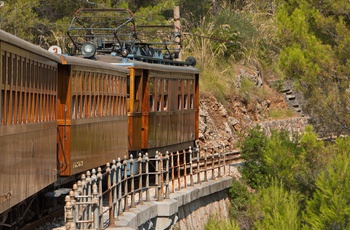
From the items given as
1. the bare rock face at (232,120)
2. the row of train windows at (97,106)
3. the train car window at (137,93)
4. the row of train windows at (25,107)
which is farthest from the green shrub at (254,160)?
the row of train windows at (25,107)

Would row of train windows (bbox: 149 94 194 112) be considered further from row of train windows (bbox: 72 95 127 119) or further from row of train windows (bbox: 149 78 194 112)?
row of train windows (bbox: 72 95 127 119)

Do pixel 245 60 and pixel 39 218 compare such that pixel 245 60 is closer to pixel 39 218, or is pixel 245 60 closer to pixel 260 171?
pixel 260 171

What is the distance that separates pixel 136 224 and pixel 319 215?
206 inches

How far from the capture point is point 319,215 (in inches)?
810

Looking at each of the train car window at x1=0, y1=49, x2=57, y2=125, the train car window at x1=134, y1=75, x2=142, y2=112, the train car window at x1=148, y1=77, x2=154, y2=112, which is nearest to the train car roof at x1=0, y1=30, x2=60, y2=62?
the train car window at x1=0, y1=49, x2=57, y2=125

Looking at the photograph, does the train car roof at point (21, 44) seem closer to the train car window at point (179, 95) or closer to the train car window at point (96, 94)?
the train car window at point (96, 94)

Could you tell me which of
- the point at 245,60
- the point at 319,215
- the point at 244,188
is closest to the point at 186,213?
the point at 319,215

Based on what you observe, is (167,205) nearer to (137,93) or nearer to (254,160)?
(137,93)

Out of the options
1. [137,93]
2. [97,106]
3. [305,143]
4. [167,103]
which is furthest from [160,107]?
[97,106]

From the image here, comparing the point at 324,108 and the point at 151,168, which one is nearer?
the point at 324,108

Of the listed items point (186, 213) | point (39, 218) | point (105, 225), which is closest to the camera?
point (105, 225)

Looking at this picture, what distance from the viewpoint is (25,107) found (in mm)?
13305

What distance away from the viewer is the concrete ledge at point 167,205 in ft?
53.7

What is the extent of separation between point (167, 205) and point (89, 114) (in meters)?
2.31
